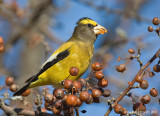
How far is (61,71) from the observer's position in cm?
357

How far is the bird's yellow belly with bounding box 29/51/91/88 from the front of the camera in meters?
3.56

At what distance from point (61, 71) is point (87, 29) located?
3.67 feet

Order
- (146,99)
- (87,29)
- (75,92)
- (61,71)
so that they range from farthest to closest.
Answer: (87,29)
(61,71)
(75,92)
(146,99)

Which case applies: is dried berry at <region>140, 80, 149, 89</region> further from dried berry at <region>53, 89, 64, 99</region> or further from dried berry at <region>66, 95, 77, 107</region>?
dried berry at <region>53, 89, 64, 99</region>

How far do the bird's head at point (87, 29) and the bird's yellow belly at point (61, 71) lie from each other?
2.18ft

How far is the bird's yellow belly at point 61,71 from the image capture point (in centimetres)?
356

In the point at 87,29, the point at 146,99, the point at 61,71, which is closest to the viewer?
the point at 146,99

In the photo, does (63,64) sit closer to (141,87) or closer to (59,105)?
(59,105)

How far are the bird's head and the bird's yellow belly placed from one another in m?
0.67

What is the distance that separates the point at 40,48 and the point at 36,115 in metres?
4.11

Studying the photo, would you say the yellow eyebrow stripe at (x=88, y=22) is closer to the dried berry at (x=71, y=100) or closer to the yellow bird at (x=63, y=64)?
the yellow bird at (x=63, y=64)

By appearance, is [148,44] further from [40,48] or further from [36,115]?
[36,115]

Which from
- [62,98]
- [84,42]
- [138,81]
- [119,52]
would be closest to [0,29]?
[119,52]

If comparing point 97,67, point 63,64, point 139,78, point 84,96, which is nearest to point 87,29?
point 63,64
